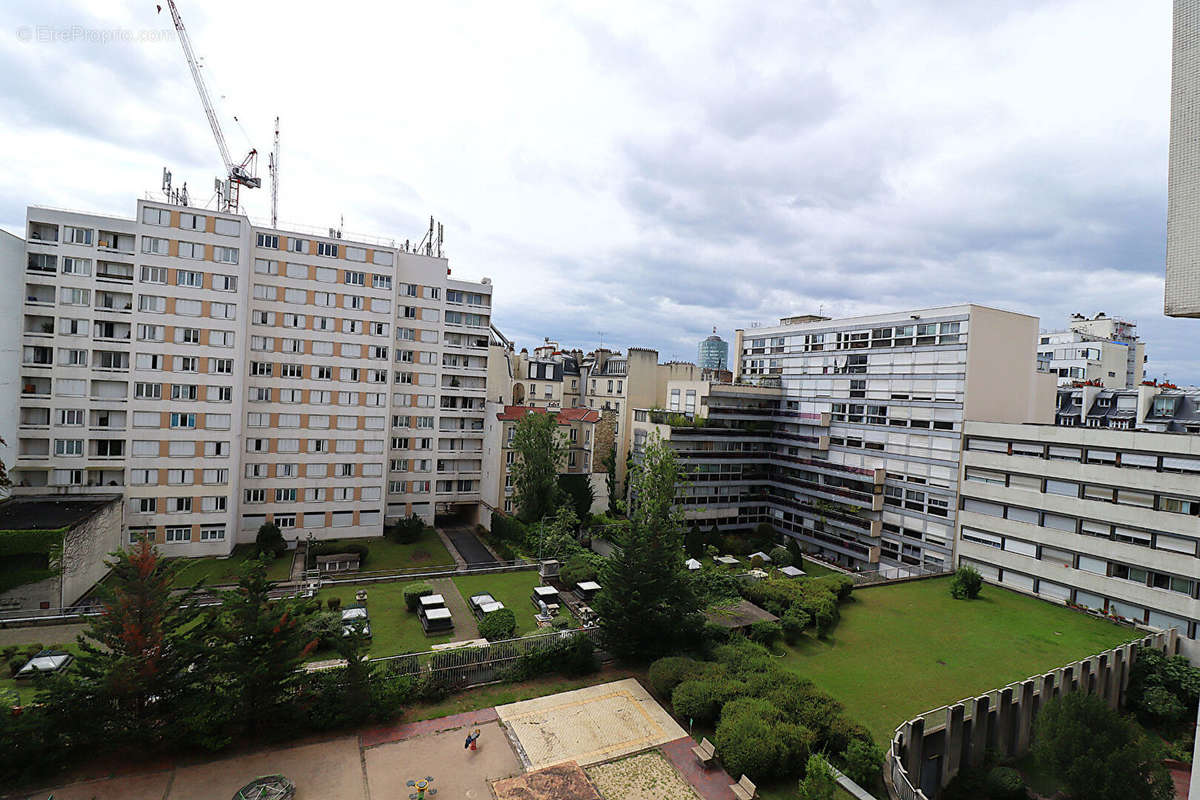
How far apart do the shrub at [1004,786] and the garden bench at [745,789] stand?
13.0 meters

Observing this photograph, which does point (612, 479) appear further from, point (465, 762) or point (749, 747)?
point (465, 762)

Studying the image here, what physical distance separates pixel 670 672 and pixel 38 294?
2048 inches

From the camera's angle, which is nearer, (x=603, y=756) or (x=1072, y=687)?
(x=603, y=756)

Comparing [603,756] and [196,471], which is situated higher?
[196,471]

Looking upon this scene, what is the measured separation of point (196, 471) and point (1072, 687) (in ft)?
197

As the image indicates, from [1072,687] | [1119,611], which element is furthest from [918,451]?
[1072,687]

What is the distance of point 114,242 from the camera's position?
43.6 meters

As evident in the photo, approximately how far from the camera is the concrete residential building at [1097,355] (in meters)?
74.0

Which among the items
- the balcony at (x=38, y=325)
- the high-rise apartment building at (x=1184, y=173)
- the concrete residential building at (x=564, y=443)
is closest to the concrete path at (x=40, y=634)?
the balcony at (x=38, y=325)

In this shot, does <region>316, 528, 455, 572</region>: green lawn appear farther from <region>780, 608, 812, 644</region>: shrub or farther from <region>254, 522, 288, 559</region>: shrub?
<region>780, 608, 812, 644</region>: shrub

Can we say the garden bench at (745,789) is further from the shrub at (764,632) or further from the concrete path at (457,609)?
the concrete path at (457,609)

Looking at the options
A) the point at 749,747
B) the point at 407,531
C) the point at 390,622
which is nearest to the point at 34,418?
the point at 407,531

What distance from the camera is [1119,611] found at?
36.1 metres

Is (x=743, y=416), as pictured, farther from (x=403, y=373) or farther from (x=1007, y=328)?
(x=403, y=373)
